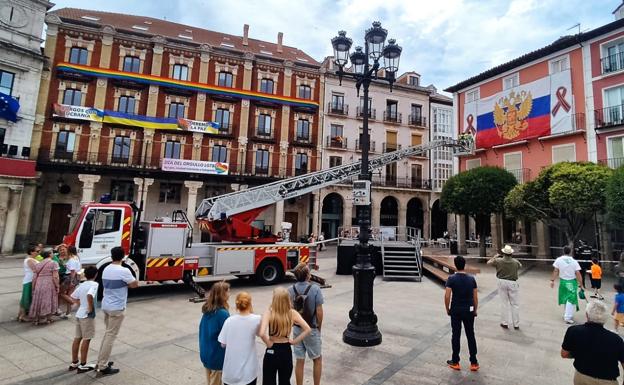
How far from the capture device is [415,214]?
3531 cm

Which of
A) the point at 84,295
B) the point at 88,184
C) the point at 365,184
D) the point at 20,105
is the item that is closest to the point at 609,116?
the point at 365,184

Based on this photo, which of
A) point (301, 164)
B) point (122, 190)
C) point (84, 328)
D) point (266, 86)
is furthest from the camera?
point (301, 164)

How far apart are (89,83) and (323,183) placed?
2173 cm

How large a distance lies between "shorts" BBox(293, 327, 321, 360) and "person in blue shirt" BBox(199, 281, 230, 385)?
3.34 feet

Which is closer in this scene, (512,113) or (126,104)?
(512,113)

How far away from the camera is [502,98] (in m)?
23.1

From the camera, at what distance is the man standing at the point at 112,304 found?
487cm

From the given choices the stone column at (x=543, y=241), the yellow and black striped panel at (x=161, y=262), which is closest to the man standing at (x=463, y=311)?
the yellow and black striped panel at (x=161, y=262)

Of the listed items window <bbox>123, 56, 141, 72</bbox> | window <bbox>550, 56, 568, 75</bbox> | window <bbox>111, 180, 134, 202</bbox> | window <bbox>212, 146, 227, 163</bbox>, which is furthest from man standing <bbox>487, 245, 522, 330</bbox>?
window <bbox>123, 56, 141, 72</bbox>

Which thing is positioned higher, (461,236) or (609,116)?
(609,116)

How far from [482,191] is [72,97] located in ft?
99.6

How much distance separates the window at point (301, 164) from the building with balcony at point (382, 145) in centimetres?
210

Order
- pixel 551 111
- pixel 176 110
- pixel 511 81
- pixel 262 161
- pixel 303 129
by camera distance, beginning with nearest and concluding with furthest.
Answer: pixel 551 111 → pixel 511 81 → pixel 176 110 → pixel 262 161 → pixel 303 129

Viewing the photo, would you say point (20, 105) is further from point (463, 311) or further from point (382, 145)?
point (382, 145)
